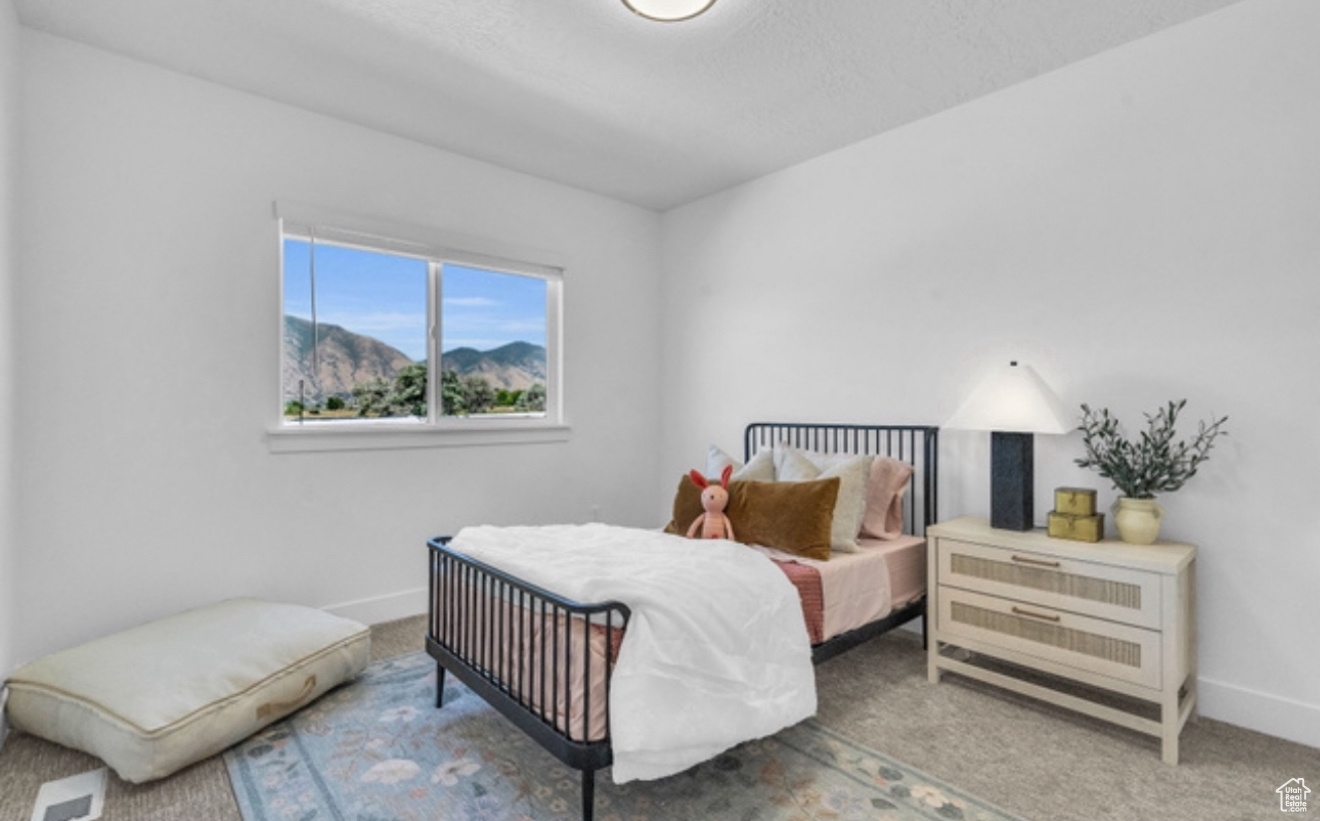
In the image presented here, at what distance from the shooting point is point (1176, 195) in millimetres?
2432

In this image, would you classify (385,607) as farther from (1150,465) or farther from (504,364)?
(1150,465)

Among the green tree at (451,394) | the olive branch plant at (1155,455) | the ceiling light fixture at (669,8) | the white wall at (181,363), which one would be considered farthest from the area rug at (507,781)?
the ceiling light fixture at (669,8)

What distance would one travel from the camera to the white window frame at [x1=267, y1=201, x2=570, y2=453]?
3.06m

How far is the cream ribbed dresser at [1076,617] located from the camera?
209 centimetres

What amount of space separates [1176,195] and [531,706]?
3013 millimetres

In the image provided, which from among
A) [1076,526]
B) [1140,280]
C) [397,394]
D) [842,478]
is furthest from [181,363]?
[1140,280]

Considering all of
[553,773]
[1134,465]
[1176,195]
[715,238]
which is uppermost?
[715,238]

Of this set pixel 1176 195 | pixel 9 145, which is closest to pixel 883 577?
pixel 1176 195

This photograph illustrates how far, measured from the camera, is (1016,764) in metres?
2.04

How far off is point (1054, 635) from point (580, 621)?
177 centimetres

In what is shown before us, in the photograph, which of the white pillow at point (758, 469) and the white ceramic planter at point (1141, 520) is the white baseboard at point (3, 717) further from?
the white ceramic planter at point (1141, 520)

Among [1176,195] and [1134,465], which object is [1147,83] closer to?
[1176,195]

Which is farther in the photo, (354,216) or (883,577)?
(354,216)

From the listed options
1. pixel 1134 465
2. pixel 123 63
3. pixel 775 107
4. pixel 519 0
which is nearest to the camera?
pixel 519 0
